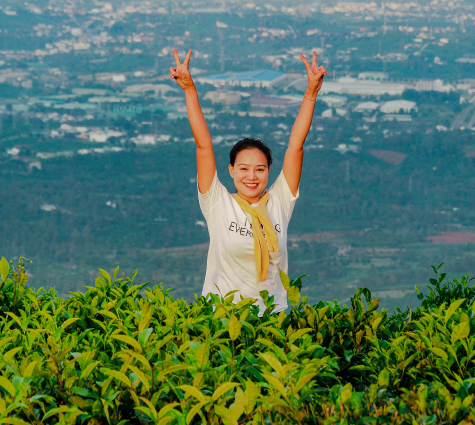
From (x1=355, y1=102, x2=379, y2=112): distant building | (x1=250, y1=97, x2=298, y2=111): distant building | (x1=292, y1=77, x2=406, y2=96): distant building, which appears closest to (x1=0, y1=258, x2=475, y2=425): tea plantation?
(x1=250, y1=97, x2=298, y2=111): distant building

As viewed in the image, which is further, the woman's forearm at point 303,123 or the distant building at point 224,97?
the distant building at point 224,97

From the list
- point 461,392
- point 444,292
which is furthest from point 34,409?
point 444,292

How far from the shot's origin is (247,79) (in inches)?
2293

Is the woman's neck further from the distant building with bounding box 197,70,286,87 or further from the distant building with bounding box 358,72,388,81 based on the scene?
the distant building with bounding box 358,72,388,81

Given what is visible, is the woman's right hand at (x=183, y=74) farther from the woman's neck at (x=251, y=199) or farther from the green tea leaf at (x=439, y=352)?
the green tea leaf at (x=439, y=352)

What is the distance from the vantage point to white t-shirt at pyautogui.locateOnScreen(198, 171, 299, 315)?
2664 mm

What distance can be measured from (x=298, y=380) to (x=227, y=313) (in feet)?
1.94

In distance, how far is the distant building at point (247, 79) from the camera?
57.4 m

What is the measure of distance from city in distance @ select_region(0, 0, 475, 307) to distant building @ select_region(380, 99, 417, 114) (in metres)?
0.16

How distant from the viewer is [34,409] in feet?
5.67

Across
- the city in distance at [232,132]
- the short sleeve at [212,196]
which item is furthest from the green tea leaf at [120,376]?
the city in distance at [232,132]

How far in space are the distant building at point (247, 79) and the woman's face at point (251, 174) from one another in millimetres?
55361

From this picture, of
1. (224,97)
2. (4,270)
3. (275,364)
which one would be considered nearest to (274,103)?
(224,97)

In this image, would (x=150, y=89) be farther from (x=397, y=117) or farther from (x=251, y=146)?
(x=251, y=146)
